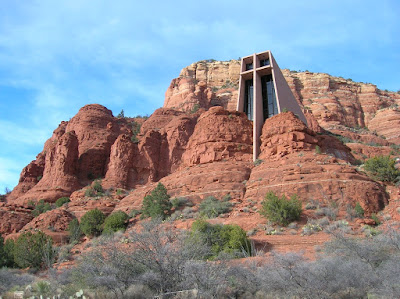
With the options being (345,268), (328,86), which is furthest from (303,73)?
(345,268)

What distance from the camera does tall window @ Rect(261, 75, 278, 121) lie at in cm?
4041

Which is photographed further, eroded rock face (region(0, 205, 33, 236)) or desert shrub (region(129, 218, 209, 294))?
eroded rock face (region(0, 205, 33, 236))

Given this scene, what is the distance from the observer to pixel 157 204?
2706 centimetres

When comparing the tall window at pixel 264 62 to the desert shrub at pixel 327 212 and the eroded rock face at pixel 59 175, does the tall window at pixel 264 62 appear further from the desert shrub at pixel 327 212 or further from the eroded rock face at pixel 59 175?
the desert shrub at pixel 327 212

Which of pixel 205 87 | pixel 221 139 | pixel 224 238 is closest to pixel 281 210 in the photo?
pixel 224 238

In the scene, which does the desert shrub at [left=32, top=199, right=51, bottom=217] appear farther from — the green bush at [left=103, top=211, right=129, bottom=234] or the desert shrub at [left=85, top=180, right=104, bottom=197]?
the green bush at [left=103, top=211, right=129, bottom=234]

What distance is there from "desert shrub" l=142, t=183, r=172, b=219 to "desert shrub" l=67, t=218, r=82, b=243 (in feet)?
17.0

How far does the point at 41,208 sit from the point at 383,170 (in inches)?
1140

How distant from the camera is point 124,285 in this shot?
10.9m

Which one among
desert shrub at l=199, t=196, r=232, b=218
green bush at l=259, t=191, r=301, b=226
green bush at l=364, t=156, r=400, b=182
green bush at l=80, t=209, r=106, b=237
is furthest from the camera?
green bush at l=80, t=209, r=106, b=237

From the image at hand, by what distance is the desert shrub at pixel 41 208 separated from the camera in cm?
3391

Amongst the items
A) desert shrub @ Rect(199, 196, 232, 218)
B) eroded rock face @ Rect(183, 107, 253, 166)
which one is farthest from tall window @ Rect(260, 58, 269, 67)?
desert shrub @ Rect(199, 196, 232, 218)

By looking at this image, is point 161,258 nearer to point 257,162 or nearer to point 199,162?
point 257,162

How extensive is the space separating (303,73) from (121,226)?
59949 millimetres
